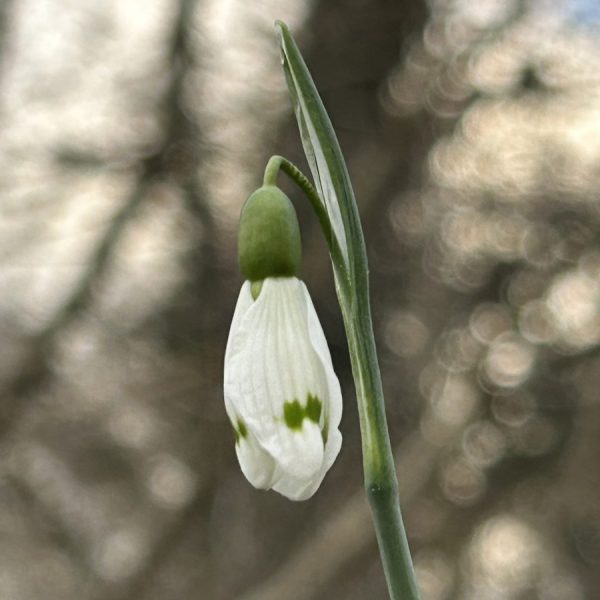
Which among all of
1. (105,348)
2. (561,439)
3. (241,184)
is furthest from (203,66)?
(561,439)

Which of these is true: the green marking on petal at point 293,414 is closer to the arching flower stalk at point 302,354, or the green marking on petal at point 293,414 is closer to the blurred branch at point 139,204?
the arching flower stalk at point 302,354

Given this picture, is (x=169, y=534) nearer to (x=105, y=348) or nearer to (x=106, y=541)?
(x=106, y=541)

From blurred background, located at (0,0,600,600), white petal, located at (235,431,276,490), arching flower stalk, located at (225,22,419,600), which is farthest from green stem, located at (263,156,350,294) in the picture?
blurred background, located at (0,0,600,600)

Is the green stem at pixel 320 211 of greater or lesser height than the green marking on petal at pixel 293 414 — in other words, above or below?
above

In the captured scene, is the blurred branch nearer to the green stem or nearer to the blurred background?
the blurred background

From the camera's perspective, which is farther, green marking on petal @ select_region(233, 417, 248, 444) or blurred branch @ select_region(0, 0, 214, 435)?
blurred branch @ select_region(0, 0, 214, 435)

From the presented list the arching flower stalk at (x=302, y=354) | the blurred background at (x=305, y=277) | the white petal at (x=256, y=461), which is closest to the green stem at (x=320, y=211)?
the arching flower stalk at (x=302, y=354)

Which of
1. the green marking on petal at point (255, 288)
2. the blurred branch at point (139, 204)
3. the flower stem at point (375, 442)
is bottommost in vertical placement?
the flower stem at point (375, 442)
